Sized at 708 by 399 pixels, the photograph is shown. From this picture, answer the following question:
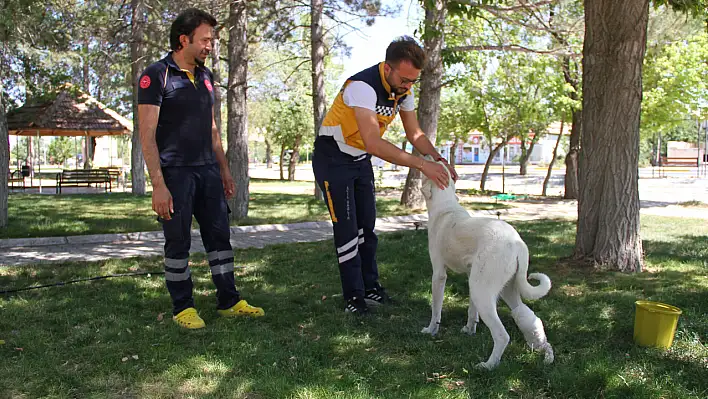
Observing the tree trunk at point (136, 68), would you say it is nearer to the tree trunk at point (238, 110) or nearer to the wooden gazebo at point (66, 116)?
the tree trunk at point (238, 110)

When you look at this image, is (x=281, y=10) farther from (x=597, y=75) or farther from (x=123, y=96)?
(x=123, y=96)

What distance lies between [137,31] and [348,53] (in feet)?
18.5

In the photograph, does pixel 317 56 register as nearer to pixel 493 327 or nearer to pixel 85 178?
pixel 85 178

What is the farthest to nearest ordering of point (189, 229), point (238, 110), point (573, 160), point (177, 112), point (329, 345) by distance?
point (573, 160) < point (238, 110) < point (189, 229) < point (177, 112) < point (329, 345)

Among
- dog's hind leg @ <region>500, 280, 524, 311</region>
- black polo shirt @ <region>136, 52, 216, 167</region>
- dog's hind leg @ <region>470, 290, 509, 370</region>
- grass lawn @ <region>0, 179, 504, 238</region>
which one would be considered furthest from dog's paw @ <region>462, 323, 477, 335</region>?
grass lawn @ <region>0, 179, 504, 238</region>

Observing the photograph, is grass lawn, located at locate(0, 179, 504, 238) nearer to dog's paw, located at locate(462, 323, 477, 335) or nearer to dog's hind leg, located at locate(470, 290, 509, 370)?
dog's paw, located at locate(462, 323, 477, 335)

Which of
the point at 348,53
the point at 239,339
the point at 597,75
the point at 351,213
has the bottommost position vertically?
the point at 239,339

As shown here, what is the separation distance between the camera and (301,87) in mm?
30500

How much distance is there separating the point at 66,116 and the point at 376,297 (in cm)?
2011

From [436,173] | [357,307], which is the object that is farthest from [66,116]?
[436,173]

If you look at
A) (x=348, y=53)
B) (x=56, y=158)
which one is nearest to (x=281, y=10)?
(x=348, y=53)

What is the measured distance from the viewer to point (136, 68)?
57.3 ft

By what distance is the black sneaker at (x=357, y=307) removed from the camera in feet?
14.8

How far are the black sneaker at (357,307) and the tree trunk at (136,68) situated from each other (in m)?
9.52
